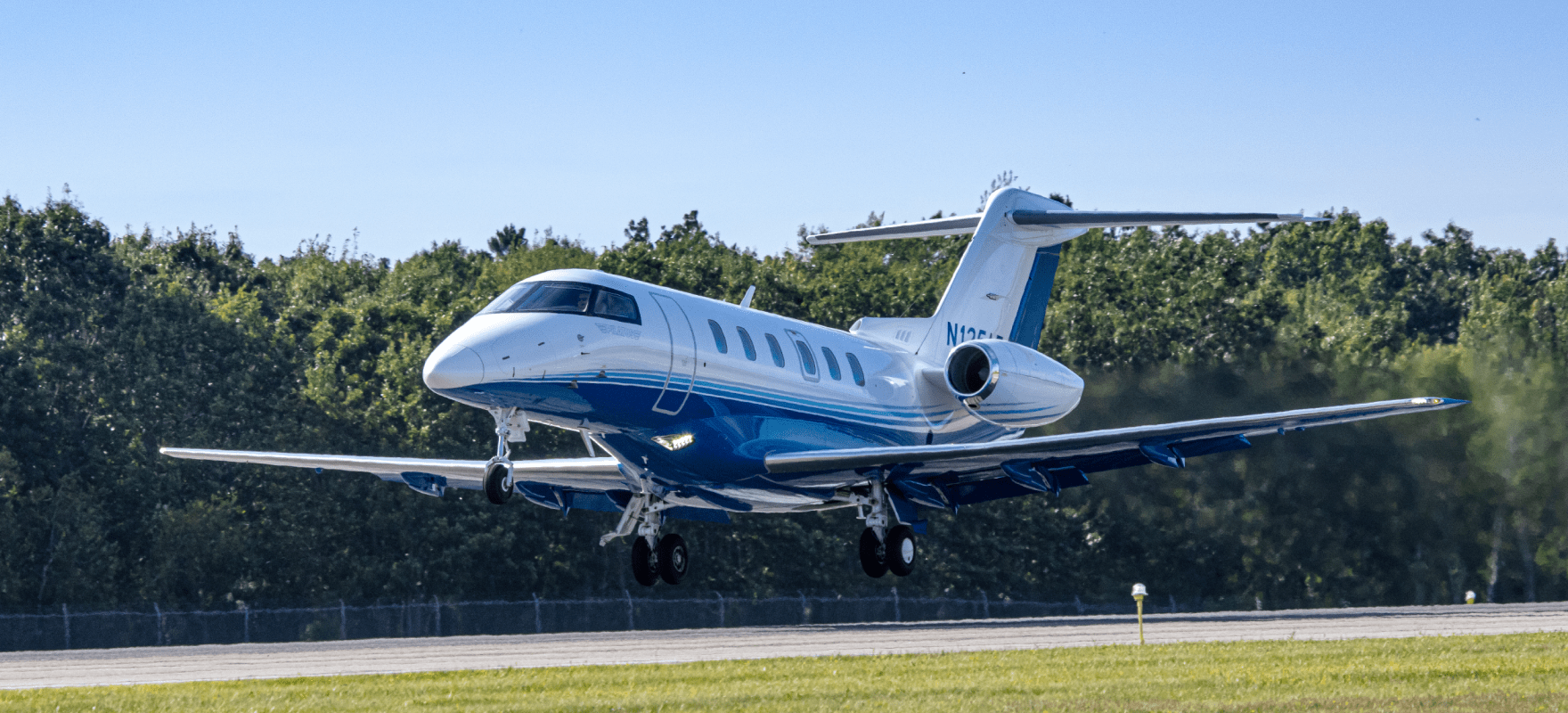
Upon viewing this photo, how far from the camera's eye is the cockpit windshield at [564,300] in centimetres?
1866

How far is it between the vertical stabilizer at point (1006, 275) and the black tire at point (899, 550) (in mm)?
4610

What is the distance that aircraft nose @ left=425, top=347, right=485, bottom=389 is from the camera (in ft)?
56.2

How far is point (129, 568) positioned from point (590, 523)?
39.2 feet

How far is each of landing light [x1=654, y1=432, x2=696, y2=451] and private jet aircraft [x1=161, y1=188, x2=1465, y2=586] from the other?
2 centimetres

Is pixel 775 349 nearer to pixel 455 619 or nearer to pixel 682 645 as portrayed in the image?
pixel 682 645

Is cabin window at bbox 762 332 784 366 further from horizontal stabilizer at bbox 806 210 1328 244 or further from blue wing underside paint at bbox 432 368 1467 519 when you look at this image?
horizontal stabilizer at bbox 806 210 1328 244

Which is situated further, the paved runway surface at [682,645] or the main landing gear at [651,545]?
the main landing gear at [651,545]

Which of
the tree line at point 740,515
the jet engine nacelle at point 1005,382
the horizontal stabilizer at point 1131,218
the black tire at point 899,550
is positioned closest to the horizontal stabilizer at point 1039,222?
the horizontal stabilizer at point 1131,218

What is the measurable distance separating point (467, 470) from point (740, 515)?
2410cm

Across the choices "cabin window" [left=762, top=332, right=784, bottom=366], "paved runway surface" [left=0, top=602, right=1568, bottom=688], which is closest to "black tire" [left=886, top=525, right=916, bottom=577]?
"paved runway surface" [left=0, top=602, right=1568, bottom=688]

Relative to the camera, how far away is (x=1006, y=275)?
1092 inches

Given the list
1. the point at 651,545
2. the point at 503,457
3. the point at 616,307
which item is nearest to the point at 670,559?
the point at 651,545

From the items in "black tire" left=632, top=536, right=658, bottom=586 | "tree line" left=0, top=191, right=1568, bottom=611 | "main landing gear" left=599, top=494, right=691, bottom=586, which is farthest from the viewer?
"tree line" left=0, top=191, right=1568, bottom=611

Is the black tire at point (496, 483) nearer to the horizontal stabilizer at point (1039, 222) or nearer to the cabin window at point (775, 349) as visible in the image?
the cabin window at point (775, 349)
